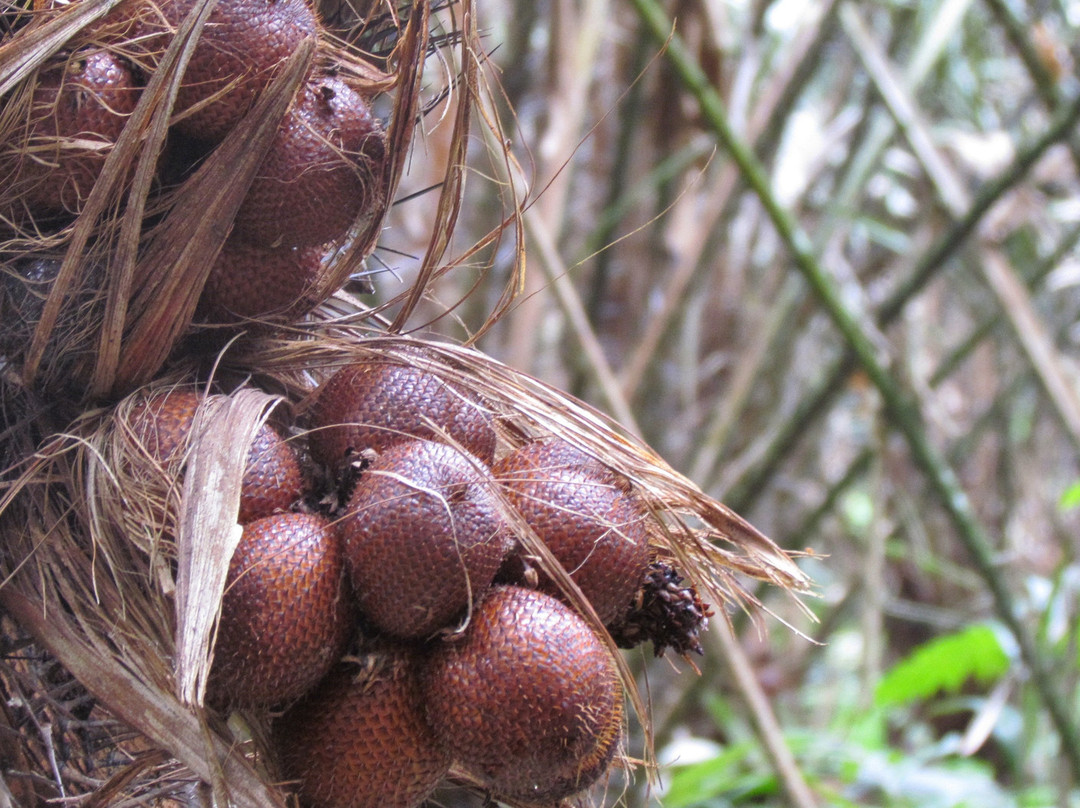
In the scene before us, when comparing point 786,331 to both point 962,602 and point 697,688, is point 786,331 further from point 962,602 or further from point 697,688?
point 962,602

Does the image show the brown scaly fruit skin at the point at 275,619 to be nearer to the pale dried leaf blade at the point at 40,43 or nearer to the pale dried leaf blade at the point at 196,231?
the pale dried leaf blade at the point at 196,231

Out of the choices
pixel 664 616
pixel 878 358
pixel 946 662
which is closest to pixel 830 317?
pixel 878 358

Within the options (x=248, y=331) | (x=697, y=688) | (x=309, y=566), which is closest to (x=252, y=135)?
(x=248, y=331)

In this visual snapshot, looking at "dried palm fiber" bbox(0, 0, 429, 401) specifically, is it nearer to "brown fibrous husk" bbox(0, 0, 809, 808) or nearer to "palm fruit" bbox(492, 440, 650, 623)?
"brown fibrous husk" bbox(0, 0, 809, 808)

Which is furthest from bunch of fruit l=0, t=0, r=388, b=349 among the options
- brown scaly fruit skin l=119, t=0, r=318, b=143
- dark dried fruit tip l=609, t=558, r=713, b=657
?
dark dried fruit tip l=609, t=558, r=713, b=657

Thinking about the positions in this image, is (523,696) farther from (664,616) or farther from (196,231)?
(196,231)
